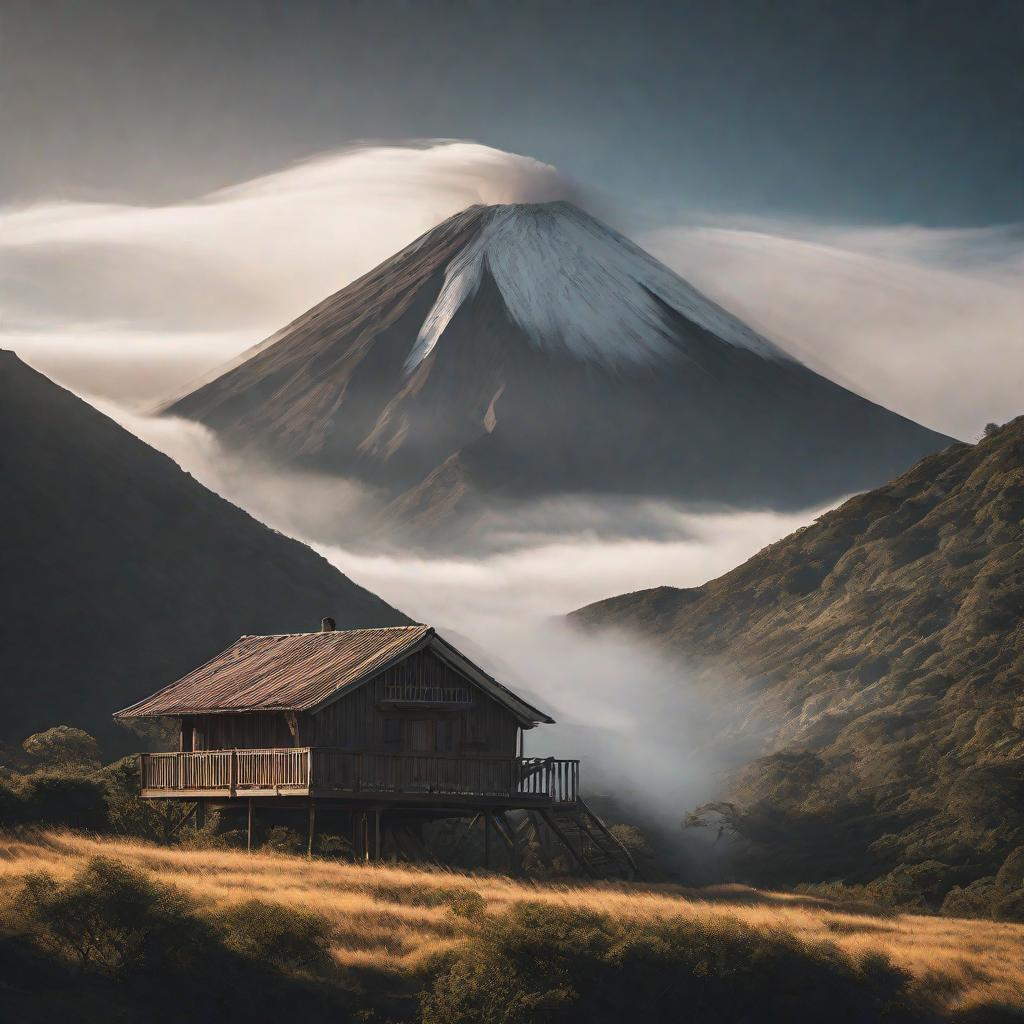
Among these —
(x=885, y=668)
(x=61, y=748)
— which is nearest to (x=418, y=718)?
(x=61, y=748)

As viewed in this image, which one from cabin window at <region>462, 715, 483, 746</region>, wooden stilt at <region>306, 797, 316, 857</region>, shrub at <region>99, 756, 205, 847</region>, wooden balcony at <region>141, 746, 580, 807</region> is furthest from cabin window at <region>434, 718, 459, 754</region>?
shrub at <region>99, 756, 205, 847</region>

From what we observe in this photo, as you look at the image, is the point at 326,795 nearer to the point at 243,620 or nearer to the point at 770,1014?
the point at 770,1014

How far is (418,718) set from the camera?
202 feet

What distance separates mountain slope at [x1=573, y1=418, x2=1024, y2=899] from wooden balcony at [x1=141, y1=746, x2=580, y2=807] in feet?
83.0

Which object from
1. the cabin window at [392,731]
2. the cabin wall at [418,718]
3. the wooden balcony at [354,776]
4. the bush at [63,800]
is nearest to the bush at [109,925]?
the bush at [63,800]

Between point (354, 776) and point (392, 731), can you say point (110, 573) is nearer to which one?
point (392, 731)

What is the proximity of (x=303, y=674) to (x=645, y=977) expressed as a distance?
24.0 meters

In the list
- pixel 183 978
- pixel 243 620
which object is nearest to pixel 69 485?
pixel 243 620

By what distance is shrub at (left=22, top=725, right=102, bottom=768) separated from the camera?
78312 mm

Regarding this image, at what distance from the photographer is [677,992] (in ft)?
133

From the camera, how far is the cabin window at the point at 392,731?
60.6 m

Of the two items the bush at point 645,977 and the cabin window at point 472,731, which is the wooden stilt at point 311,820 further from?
the bush at point 645,977

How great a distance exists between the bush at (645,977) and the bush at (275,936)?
262cm

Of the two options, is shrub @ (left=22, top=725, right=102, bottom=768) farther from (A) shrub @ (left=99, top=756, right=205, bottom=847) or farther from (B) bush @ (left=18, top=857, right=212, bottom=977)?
(B) bush @ (left=18, top=857, right=212, bottom=977)
